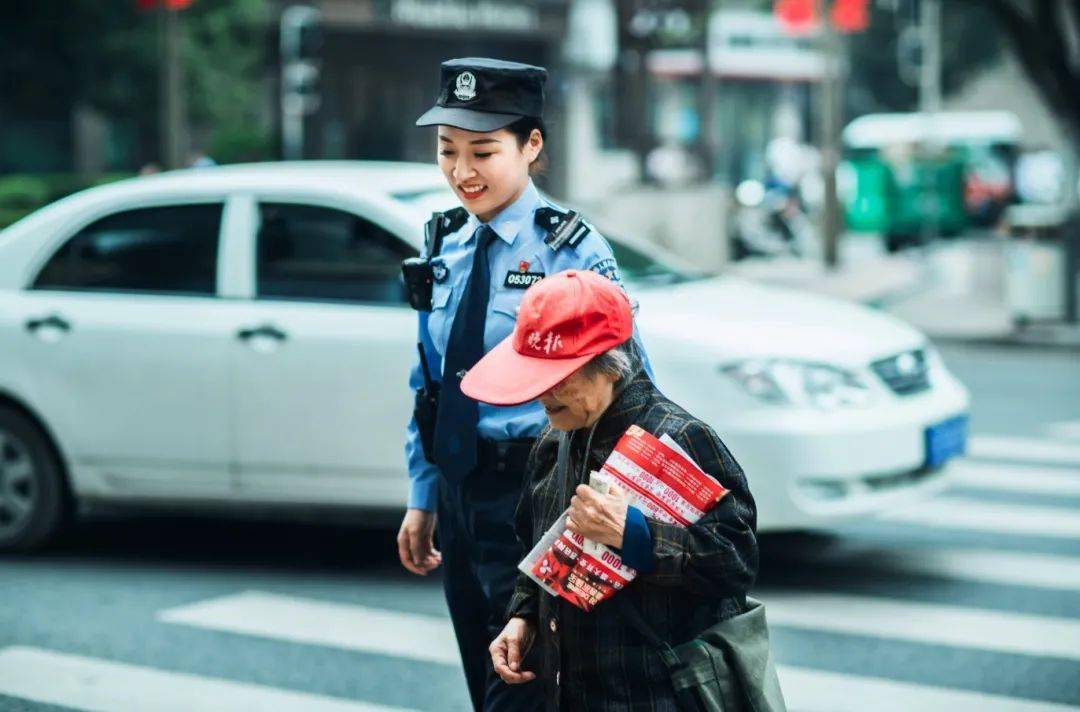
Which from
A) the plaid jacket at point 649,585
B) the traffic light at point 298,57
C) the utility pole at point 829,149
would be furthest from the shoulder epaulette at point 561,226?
the utility pole at point 829,149

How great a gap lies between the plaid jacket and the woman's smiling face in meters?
0.61

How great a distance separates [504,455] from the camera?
347cm

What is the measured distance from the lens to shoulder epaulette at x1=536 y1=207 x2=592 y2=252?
11.2 ft

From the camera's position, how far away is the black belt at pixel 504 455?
3467 millimetres

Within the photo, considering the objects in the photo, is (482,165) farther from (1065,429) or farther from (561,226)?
(1065,429)

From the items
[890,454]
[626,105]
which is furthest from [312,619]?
[626,105]

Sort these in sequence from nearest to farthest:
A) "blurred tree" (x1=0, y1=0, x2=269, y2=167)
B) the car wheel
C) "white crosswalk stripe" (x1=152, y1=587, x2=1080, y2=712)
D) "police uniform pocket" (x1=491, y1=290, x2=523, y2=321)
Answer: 1. "police uniform pocket" (x1=491, y1=290, x2=523, y2=321)
2. "white crosswalk stripe" (x1=152, y1=587, x2=1080, y2=712)
3. the car wheel
4. "blurred tree" (x1=0, y1=0, x2=269, y2=167)

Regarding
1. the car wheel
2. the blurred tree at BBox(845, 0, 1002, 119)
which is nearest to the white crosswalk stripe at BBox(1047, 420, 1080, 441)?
the car wheel

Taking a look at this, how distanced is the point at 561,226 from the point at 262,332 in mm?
3484

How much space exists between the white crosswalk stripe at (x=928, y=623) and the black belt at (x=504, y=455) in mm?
3036

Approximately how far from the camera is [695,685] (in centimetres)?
277

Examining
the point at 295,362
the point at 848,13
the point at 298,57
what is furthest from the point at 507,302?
the point at 848,13

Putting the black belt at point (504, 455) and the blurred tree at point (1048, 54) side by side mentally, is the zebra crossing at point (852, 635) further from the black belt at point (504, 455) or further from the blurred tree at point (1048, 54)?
the blurred tree at point (1048, 54)

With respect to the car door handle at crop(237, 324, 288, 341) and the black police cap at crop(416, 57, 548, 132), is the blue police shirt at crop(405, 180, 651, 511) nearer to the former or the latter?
the black police cap at crop(416, 57, 548, 132)
